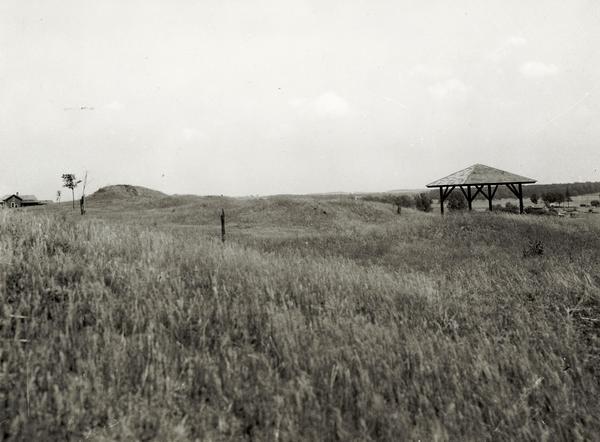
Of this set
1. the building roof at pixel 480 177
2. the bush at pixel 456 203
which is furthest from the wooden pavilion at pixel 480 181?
the bush at pixel 456 203

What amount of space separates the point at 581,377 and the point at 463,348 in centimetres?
88

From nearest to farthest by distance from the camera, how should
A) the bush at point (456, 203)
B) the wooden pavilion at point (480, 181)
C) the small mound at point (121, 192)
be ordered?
the wooden pavilion at point (480, 181), the bush at point (456, 203), the small mound at point (121, 192)

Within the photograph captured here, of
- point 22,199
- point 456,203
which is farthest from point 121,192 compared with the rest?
point 456,203

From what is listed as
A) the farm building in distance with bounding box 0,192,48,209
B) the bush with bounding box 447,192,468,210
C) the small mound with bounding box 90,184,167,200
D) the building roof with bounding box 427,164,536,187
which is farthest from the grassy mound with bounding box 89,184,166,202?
the bush with bounding box 447,192,468,210

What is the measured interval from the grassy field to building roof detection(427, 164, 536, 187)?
1016 inches

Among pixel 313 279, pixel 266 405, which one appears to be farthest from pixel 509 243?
pixel 266 405

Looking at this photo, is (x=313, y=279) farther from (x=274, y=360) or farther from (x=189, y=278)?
(x=274, y=360)

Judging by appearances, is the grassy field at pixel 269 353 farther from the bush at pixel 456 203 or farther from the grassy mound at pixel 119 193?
the grassy mound at pixel 119 193

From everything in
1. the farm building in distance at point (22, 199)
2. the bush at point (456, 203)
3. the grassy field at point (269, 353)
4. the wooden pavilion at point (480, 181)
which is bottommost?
the grassy field at point (269, 353)

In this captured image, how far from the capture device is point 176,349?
3.15m

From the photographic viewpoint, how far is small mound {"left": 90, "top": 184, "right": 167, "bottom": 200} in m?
70.0

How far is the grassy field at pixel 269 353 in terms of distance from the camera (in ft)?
7.77

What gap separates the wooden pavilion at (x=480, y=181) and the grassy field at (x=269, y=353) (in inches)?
991

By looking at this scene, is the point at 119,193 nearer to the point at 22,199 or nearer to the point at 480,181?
the point at 22,199
